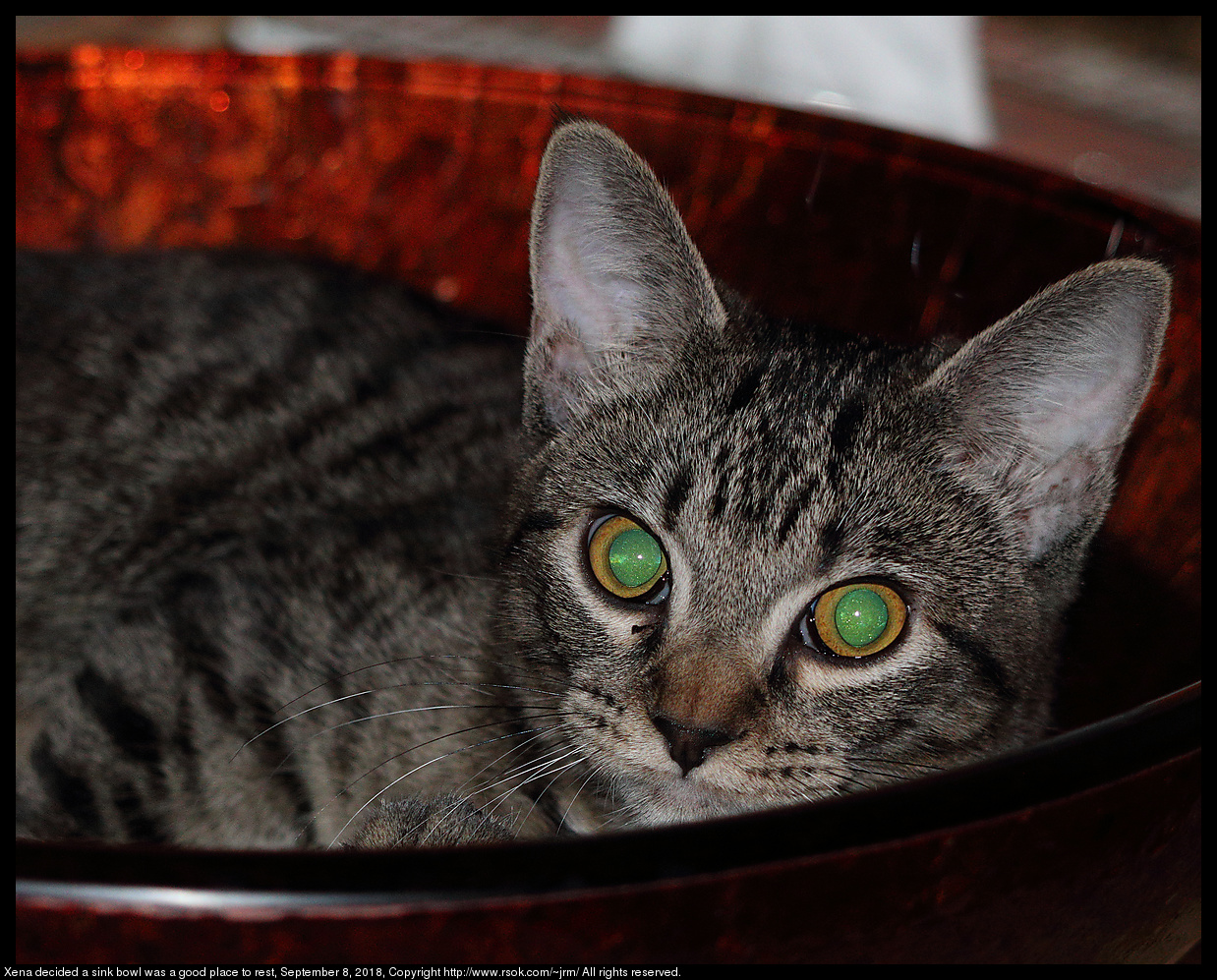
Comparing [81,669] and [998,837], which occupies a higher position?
[998,837]

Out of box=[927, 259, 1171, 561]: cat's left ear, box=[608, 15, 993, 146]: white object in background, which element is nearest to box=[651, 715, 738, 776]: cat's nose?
box=[927, 259, 1171, 561]: cat's left ear

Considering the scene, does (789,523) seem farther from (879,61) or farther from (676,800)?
(879,61)

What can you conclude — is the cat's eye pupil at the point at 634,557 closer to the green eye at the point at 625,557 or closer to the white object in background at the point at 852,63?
the green eye at the point at 625,557

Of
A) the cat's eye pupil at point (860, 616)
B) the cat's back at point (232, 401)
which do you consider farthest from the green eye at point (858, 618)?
the cat's back at point (232, 401)

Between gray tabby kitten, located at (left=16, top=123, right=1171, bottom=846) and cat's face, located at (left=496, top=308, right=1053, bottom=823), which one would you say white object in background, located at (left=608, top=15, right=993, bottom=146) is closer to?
gray tabby kitten, located at (left=16, top=123, right=1171, bottom=846)

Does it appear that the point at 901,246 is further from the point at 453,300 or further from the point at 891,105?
the point at 891,105

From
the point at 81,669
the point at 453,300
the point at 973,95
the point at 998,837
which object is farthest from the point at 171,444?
the point at 973,95
